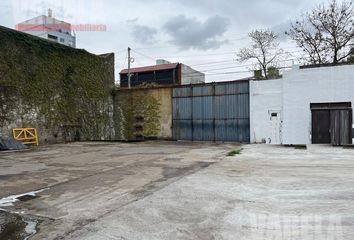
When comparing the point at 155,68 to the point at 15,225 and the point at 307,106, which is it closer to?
the point at 307,106

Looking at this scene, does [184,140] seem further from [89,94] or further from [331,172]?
[331,172]

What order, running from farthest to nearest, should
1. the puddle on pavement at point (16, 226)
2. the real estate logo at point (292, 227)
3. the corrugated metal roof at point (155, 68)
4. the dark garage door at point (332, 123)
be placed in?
the corrugated metal roof at point (155, 68) → the dark garage door at point (332, 123) → the puddle on pavement at point (16, 226) → the real estate logo at point (292, 227)

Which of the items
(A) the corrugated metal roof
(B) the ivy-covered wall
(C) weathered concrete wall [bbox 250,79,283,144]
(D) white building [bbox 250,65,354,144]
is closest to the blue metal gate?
(C) weathered concrete wall [bbox 250,79,283,144]

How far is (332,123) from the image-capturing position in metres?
14.2

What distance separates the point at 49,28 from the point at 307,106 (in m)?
32.6

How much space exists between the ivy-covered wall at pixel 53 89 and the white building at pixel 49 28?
441 inches

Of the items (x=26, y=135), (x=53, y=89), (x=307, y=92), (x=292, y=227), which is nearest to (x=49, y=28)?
(x=53, y=89)

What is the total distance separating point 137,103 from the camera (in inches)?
809

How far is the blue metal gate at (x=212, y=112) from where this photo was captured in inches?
672

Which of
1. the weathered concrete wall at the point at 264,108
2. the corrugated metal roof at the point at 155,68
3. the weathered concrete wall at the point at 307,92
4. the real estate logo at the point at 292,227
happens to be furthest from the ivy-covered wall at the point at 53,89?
the corrugated metal roof at the point at 155,68

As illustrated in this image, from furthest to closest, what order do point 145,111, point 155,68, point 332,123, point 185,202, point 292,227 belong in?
point 155,68 < point 145,111 < point 332,123 < point 185,202 < point 292,227

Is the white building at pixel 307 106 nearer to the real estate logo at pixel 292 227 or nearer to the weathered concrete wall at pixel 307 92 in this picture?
the weathered concrete wall at pixel 307 92

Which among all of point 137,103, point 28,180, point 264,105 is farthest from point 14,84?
point 264,105

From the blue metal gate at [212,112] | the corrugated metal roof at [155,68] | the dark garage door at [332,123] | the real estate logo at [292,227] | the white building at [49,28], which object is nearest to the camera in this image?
the real estate logo at [292,227]
